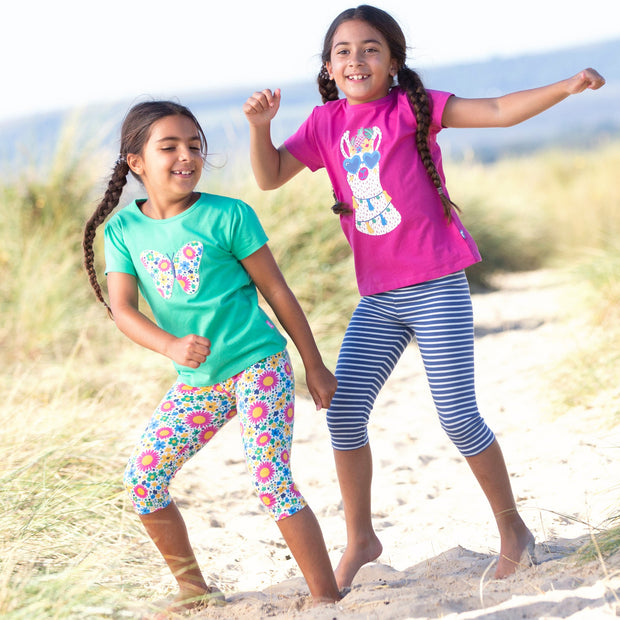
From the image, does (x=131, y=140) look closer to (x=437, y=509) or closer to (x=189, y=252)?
(x=189, y=252)

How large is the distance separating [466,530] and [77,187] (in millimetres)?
4387

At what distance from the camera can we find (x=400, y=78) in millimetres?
2629

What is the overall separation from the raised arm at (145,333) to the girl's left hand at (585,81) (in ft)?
4.03

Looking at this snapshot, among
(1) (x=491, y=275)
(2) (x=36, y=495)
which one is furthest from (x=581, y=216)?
(2) (x=36, y=495)

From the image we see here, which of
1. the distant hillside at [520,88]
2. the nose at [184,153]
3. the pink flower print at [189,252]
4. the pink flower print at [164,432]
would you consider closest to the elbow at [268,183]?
the nose at [184,153]

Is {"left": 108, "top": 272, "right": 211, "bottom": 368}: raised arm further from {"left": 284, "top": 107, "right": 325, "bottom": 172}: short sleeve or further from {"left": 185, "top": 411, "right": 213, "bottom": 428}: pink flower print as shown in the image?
{"left": 284, "top": 107, "right": 325, "bottom": 172}: short sleeve

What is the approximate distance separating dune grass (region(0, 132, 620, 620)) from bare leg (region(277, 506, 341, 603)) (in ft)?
1.48

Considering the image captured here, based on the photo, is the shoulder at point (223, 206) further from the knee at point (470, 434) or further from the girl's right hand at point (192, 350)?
the knee at point (470, 434)

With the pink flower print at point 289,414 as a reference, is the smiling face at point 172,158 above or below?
above

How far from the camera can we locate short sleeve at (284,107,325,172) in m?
2.70

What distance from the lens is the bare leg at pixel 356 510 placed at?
8.68 ft

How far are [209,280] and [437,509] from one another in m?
1.65

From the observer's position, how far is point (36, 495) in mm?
2861

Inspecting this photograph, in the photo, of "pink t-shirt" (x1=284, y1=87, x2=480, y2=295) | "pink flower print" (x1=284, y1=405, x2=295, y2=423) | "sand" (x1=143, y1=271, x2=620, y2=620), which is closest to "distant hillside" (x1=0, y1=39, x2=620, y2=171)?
"sand" (x1=143, y1=271, x2=620, y2=620)
